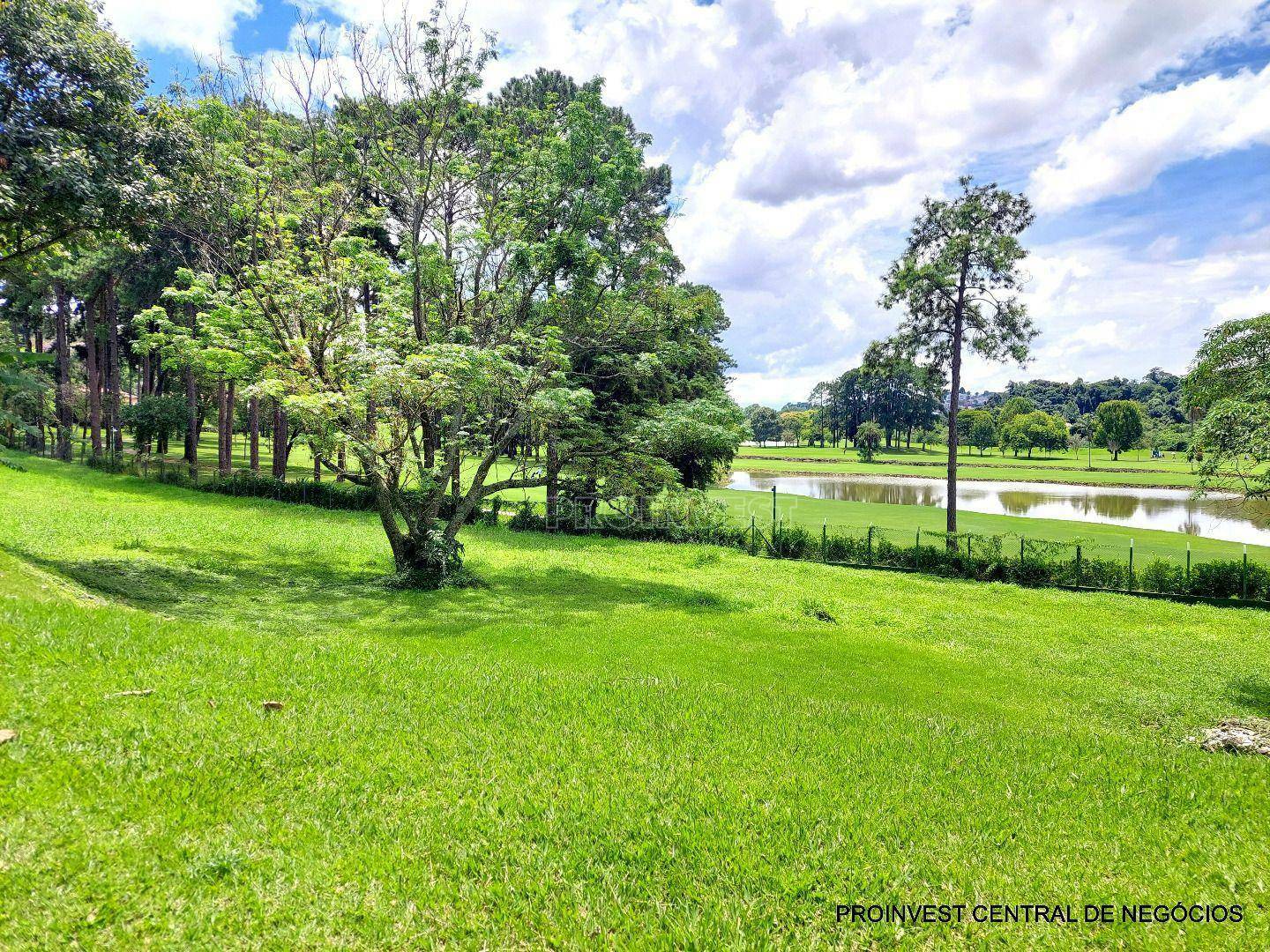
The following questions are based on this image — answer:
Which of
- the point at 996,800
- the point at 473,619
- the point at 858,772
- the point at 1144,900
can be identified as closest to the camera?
the point at 1144,900

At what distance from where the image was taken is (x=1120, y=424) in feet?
311

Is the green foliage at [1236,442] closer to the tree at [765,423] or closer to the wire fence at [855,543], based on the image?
the wire fence at [855,543]

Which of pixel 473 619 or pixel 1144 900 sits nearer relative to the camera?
pixel 1144 900

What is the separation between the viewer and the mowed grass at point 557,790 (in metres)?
3.38

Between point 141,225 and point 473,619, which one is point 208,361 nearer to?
point 141,225

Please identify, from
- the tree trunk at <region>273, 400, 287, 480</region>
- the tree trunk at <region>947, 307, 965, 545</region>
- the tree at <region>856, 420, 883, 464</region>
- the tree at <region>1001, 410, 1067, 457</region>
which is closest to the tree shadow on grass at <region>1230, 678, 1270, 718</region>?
the tree trunk at <region>947, 307, 965, 545</region>

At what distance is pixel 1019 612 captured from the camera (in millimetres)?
15812

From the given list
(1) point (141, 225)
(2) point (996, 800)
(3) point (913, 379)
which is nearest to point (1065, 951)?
(2) point (996, 800)

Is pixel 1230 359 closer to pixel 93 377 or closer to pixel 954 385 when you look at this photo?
pixel 954 385

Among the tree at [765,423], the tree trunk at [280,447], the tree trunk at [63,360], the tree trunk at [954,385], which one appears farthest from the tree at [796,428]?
the tree trunk at [63,360]

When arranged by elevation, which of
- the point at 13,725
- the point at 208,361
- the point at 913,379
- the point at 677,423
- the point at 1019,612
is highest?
the point at 913,379

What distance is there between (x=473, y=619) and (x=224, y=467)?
1003 inches

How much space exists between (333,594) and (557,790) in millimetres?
9939

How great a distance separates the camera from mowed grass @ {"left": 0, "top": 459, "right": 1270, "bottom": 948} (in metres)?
3.38
